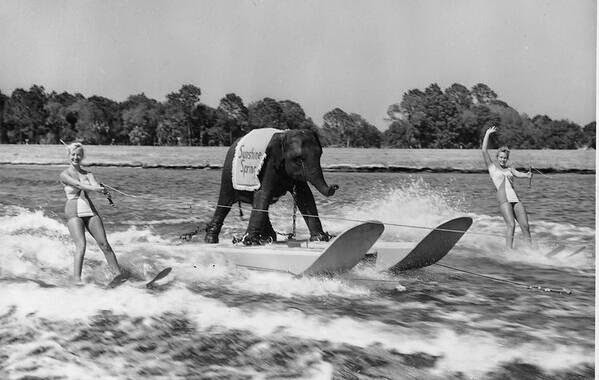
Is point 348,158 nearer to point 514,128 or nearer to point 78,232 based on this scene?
point 514,128

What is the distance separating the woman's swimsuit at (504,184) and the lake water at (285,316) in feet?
2.09

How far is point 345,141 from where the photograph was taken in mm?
9492

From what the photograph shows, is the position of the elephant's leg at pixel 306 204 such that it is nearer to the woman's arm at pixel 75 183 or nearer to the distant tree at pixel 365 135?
the distant tree at pixel 365 135

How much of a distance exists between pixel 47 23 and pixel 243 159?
2432mm

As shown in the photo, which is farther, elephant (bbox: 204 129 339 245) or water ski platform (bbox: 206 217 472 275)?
elephant (bbox: 204 129 339 245)

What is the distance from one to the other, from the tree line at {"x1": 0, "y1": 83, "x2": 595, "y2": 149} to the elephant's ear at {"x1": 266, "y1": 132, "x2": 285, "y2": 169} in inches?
56.0

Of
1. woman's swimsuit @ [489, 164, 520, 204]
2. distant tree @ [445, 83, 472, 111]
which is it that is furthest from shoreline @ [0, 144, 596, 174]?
distant tree @ [445, 83, 472, 111]

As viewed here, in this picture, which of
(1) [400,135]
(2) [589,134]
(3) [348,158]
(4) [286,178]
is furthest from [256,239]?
(3) [348,158]

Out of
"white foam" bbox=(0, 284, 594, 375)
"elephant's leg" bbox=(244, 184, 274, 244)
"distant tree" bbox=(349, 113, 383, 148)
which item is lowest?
"white foam" bbox=(0, 284, 594, 375)

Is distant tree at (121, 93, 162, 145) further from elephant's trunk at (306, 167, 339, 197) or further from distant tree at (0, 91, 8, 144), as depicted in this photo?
elephant's trunk at (306, 167, 339, 197)

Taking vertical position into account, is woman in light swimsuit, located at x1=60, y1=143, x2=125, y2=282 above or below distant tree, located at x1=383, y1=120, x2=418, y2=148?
below

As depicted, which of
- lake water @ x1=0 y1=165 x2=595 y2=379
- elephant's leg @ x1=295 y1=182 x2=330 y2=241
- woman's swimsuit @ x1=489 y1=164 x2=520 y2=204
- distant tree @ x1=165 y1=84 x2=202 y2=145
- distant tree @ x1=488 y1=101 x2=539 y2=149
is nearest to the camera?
lake water @ x1=0 y1=165 x2=595 y2=379

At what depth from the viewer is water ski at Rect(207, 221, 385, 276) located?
18.5 feet

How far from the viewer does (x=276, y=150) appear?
704 cm
